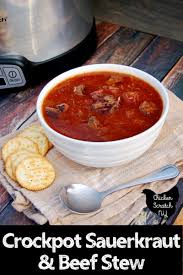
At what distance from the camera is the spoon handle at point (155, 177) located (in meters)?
0.82

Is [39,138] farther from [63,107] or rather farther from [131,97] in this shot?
[131,97]

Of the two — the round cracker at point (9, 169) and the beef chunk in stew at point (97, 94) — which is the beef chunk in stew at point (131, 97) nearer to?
the beef chunk in stew at point (97, 94)

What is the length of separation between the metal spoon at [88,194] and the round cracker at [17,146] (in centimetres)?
11

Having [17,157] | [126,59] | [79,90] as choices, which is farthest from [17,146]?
[126,59]

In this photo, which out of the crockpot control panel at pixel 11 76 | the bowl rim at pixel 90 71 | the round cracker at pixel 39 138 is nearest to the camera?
the bowl rim at pixel 90 71

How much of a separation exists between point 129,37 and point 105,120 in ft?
1.69

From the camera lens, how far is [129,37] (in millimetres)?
1310

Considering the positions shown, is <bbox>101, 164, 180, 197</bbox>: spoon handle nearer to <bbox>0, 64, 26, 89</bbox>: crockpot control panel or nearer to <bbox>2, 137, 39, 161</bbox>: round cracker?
<bbox>2, 137, 39, 161</bbox>: round cracker

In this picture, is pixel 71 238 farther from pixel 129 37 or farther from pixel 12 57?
pixel 129 37

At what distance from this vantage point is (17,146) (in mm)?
899

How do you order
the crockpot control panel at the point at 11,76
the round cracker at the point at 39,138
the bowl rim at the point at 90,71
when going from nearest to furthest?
the bowl rim at the point at 90,71
the round cracker at the point at 39,138
the crockpot control panel at the point at 11,76

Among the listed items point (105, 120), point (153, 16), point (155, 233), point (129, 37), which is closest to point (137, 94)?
point (105, 120)

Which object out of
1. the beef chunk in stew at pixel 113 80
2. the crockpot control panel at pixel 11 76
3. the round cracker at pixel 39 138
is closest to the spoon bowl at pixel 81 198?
the round cracker at pixel 39 138

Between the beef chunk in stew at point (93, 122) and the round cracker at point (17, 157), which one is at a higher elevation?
the beef chunk in stew at point (93, 122)
